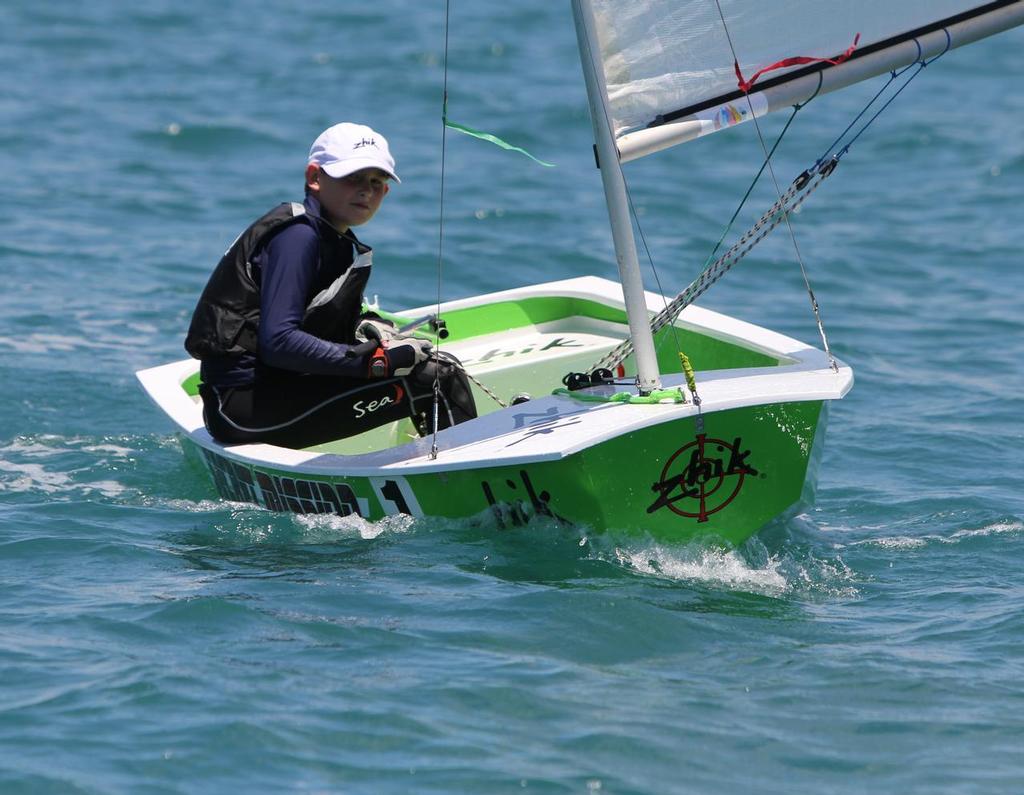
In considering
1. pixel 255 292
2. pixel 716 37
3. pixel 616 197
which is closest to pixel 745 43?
pixel 716 37

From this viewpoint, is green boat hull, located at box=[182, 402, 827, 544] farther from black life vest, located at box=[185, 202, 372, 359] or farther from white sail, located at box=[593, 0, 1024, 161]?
white sail, located at box=[593, 0, 1024, 161]

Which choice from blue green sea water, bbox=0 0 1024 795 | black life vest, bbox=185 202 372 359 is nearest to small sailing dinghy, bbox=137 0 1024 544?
blue green sea water, bbox=0 0 1024 795

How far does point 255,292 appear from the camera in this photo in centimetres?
518

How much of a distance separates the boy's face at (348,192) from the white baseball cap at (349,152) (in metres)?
0.04

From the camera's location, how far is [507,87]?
14.4 meters

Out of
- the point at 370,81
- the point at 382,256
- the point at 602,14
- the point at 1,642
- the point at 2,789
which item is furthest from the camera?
the point at 370,81

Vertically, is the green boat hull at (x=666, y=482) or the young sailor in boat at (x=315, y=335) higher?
the young sailor in boat at (x=315, y=335)

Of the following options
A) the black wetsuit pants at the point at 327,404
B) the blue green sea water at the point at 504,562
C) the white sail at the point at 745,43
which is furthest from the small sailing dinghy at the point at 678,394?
the black wetsuit pants at the point at 327,404

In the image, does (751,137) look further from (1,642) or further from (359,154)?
(1,642)

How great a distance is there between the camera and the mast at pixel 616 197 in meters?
4.75

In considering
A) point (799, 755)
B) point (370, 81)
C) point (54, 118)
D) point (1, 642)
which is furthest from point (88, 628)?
point (370, 81)

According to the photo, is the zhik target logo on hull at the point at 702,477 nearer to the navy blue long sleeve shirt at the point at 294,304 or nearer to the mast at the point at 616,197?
the mast at the point at 616,197

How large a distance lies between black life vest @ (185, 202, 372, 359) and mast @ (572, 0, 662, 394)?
33.6 inches

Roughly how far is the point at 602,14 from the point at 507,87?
32.0 feet
